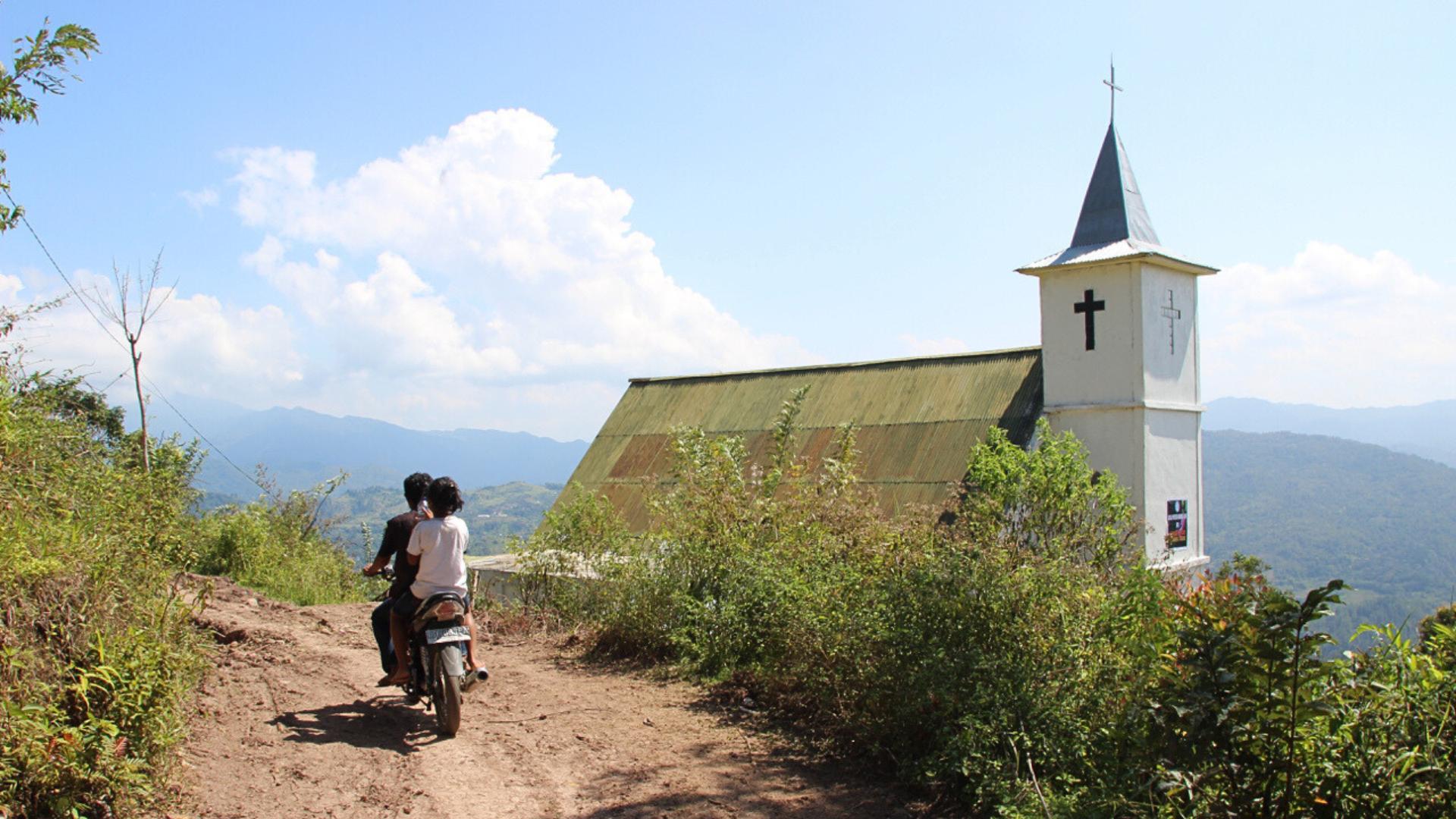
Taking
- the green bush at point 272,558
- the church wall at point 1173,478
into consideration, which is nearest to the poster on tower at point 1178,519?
the church wall at point 1173,478

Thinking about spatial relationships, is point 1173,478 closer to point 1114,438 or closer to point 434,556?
point 1114,438

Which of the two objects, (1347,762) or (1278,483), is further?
(1278,483)

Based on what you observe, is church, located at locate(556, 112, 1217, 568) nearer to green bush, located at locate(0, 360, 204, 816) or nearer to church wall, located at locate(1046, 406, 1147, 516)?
church wall, located at locate(1046, 406, 1147, 516)

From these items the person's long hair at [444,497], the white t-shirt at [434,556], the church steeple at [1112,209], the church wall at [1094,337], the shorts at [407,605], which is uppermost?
the church steeple at [1112,209]

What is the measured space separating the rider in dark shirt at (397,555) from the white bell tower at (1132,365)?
49.8 feet

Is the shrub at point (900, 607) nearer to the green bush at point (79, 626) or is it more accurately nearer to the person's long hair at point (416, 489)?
the person's long hair at point (416, 489)

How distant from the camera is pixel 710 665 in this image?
9102 millimetres

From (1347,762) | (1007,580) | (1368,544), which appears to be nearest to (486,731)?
(1007,580)

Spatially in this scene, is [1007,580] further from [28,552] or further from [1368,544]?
[1368,544]

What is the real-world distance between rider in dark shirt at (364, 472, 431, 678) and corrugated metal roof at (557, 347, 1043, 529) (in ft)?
40.4

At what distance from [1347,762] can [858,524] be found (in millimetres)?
5338

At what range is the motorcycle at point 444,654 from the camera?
23.2ft

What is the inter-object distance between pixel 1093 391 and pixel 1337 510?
347 feet

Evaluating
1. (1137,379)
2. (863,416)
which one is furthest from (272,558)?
(1137,379)
